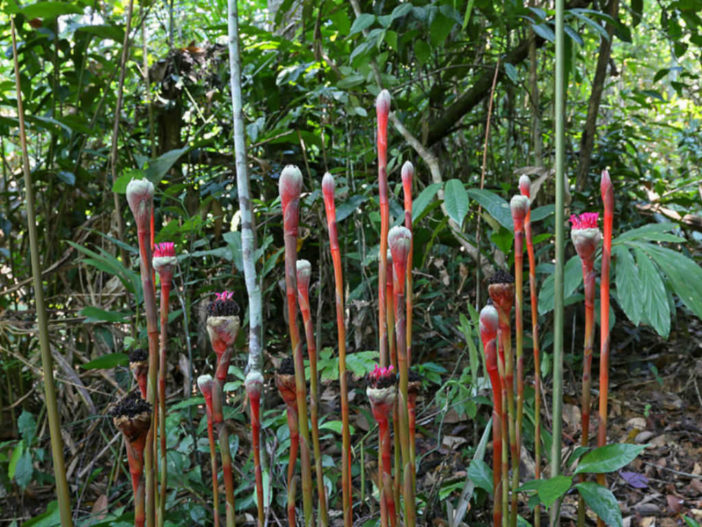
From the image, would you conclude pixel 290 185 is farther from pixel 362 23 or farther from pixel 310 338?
pixel 362 23

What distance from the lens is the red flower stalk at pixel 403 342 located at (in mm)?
611

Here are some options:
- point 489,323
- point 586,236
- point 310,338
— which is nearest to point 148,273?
point 310,338

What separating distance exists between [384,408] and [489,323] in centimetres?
15

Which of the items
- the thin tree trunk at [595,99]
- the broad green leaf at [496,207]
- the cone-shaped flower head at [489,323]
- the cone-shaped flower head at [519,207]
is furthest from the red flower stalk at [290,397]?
the thin tree trunk at [595,99]

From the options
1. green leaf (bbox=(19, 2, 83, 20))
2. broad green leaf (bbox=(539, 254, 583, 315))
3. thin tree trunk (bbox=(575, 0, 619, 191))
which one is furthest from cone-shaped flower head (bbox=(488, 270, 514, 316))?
thin tree trunk (bbox=(575, 0, 619, 191))

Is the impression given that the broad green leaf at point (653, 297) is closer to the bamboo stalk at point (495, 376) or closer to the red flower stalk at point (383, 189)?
the bamboo stalk at point (495, 376)

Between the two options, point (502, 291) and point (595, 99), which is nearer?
point (502, 291)

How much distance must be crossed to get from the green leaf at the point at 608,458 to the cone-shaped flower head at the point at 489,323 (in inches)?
7.7

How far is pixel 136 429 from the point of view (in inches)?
21.7

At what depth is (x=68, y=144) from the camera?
5.87 feet

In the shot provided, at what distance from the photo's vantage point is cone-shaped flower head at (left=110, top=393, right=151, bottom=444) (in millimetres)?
542

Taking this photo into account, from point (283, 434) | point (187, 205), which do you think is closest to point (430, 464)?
point (283, 434)

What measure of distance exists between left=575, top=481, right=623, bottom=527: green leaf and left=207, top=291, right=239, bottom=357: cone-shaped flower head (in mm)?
432

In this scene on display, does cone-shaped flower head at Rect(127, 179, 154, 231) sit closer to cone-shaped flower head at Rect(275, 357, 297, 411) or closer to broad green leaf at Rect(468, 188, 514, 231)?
cone-shaped flower head at Rect(275, 357, 297, 411)
